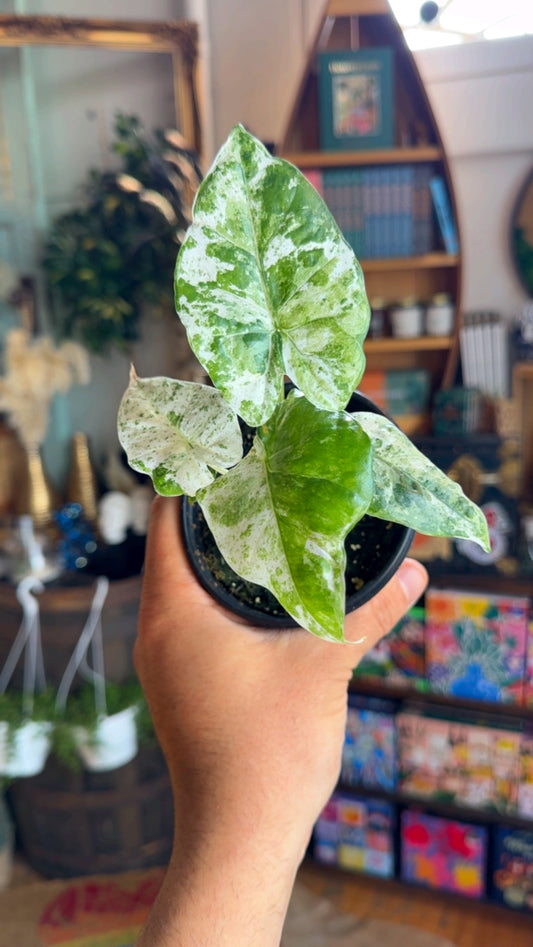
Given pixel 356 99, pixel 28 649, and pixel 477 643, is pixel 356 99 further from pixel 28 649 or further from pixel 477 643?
pixel 28 649

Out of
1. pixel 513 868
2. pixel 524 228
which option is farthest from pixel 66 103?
pixel 513 868

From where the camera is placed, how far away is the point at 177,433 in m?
0.39

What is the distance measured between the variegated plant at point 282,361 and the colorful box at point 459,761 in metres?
1.32

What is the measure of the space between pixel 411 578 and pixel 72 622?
1151 mm

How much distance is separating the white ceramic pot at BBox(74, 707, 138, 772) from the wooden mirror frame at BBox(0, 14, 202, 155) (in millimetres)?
1295

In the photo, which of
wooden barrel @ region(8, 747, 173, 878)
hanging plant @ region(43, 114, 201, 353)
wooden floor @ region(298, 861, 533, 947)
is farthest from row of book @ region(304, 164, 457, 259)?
wooden floor @ region(298, 861, 533, 947)

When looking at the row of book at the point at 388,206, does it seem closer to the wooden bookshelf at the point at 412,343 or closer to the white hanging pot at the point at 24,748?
the wooden bookshelf at the point at 412,343

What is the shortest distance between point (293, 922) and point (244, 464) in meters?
1.67

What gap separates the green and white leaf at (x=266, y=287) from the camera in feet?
1.02

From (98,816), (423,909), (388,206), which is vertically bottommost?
(423,909)

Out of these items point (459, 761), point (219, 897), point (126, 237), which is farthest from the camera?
point (126, 237)

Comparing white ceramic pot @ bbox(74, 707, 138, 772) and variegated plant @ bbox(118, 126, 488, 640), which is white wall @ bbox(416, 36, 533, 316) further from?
variegated plant @ bbox(118, 126, 488, 640)

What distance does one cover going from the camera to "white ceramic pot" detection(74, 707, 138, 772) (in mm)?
1473

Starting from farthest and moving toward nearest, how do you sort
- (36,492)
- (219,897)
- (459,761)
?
(36,492)
(459,761)
(219,897)
